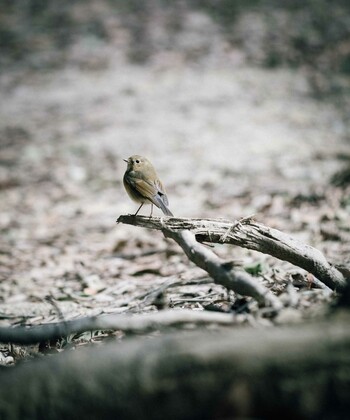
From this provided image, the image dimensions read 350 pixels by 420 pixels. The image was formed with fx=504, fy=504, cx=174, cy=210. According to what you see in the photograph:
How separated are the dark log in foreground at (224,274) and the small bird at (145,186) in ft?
3.41

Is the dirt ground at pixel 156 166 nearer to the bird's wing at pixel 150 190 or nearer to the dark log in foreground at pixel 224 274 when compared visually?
the dark log in foreground at pixel 224 274

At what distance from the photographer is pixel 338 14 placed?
36.1ft

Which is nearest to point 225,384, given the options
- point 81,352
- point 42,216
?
point 81,352

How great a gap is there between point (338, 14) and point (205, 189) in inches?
271

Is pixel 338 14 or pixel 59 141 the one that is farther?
pixel 338 14

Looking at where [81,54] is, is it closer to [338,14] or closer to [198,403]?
[338,14]

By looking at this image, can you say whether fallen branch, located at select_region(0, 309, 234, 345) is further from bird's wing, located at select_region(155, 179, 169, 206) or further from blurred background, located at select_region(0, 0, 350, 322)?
bird's wing, located at select_region(155, 179, 169, 206)

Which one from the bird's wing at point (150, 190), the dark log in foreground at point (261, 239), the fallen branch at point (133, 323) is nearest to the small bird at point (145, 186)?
the bird's wing at point (150, 190)

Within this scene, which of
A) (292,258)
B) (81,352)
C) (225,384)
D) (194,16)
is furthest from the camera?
(194,16)

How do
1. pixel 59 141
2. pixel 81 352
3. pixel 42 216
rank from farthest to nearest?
pixel 59 141
pixel 42 216
pixel 81 352

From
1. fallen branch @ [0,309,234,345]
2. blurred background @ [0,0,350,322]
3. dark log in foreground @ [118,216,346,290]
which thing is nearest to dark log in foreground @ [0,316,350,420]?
fallen branch @ [0,309,234,345]

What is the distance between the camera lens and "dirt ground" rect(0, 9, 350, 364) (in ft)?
12.4

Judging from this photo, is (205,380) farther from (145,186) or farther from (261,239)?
(145,186)

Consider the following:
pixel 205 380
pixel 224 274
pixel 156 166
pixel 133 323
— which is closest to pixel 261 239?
pixel 224 274
